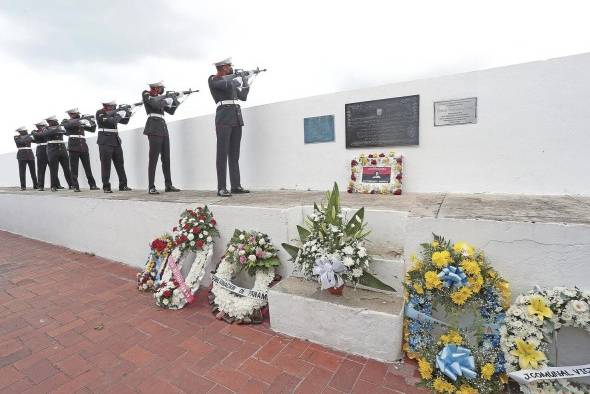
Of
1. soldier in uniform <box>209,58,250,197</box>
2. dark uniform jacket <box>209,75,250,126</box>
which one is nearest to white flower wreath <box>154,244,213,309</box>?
soldier in uniform <box>209,58,250,197</box>

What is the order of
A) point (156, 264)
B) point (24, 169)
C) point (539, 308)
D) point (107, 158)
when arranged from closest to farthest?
1. point (539, 308)
2. point (156, 264)
3. point (107, 158)
4. point (24, 169)

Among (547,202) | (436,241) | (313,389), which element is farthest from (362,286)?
(547,202)

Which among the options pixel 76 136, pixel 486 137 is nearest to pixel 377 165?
pixel 486 137

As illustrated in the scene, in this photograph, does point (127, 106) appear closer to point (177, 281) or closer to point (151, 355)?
point (177, 281)

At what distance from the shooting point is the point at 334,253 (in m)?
2.20

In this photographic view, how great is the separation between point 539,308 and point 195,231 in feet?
9.38

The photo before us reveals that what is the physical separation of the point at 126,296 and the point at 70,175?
19.1 feet

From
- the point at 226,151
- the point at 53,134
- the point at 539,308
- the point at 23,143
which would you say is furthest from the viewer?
the point at 23,143

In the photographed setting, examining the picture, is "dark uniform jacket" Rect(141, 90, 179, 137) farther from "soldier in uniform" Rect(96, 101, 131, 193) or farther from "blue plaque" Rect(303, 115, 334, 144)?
"blue plaque" Rect(303, 115, 334, 144)

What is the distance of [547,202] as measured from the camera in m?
2.75

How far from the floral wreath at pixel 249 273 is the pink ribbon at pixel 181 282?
207 millimetres

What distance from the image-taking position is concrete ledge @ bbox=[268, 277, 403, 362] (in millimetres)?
2045

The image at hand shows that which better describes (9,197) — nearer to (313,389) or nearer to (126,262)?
(126,262)

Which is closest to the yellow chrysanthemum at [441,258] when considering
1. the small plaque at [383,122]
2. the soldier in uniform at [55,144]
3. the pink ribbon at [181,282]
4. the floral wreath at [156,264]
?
the small plaque at [383,122]
